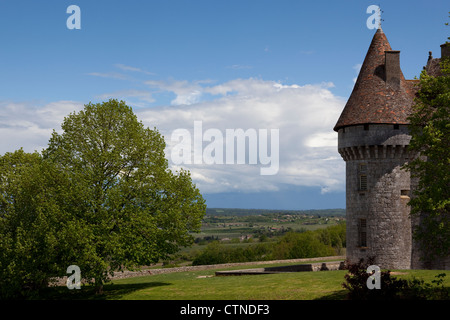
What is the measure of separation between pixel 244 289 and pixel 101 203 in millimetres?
9581

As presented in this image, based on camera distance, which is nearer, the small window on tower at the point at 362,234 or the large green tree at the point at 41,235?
the large green tree at the point at 41,235

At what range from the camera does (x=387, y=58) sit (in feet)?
120

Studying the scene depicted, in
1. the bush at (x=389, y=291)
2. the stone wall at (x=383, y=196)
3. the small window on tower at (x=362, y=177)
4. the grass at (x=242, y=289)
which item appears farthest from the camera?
the small window on tower at (x=362, y=177)

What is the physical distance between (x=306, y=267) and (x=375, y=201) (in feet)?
24.7

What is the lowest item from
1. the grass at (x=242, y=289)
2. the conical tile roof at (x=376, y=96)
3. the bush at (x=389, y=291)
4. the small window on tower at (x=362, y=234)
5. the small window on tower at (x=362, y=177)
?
the grass at (x=242, y=289)

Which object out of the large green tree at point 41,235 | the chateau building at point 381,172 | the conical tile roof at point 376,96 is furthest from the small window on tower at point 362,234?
the large green tree at point 41,235

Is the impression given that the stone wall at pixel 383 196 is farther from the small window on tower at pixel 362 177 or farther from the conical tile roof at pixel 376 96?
the conical tile roof at pixel 376 96

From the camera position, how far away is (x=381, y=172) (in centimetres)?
3534

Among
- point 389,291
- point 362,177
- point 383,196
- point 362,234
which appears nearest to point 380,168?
point 362,177

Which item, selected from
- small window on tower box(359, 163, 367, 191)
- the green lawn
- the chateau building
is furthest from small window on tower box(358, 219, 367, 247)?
the green lawn

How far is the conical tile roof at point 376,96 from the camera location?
115 ft

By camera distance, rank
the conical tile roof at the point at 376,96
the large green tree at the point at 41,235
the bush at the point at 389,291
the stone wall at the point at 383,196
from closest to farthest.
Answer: the bush at the point at 389,291 → the large green tree at the point at 41,235 → the stone wall at the point at 383,196 → the conical tile roof at the point at 376,96
